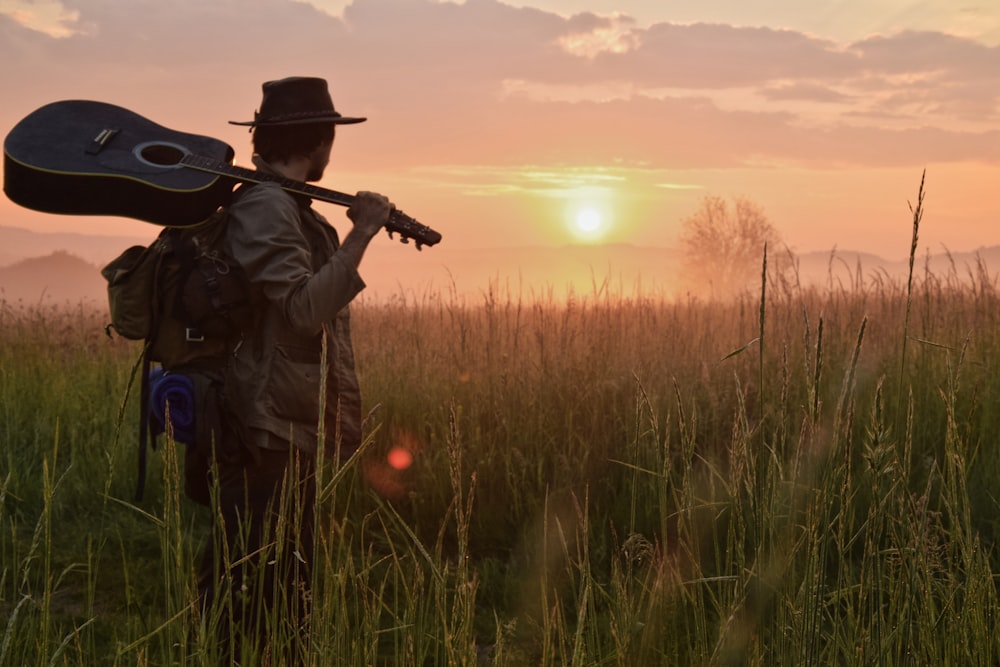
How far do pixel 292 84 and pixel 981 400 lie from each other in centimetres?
448

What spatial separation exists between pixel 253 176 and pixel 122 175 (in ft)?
1.48

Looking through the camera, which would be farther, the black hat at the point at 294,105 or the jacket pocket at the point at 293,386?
the black hat at the point at 294,105

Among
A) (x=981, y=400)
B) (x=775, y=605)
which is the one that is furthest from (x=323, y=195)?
(x=981, y=400)

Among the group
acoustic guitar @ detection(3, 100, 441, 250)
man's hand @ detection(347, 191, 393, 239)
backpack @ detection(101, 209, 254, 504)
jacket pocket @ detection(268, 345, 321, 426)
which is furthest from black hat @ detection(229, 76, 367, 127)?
jacket pocket @ detection(268, 345, 321, 426)

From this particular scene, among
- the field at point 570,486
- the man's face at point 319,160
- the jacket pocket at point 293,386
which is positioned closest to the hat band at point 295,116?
the man's face at point 319,160

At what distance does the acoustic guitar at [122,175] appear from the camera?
315 centimetres

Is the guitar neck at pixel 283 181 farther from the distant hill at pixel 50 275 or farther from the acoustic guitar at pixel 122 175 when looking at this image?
the distant hill at pixel 50 275

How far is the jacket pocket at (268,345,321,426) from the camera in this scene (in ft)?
10.2

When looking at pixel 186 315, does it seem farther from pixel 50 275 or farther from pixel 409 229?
pixel 50 275

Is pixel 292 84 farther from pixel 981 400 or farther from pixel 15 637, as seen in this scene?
pixel 981 400

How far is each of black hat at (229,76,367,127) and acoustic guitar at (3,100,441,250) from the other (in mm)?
211

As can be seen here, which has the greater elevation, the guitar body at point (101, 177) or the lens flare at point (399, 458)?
the guitar body at point (101, 177)

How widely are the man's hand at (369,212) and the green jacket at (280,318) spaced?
0.66ft

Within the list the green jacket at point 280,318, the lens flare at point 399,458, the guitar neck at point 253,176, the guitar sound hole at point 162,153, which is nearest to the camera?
the green jacket at point 280,318
